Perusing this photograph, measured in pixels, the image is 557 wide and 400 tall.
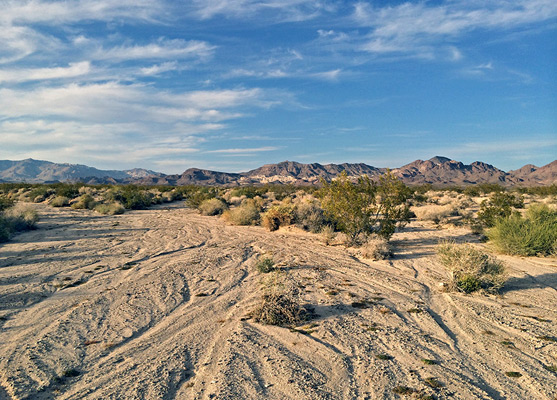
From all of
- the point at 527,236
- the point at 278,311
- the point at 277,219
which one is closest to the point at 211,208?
the point at 277,219

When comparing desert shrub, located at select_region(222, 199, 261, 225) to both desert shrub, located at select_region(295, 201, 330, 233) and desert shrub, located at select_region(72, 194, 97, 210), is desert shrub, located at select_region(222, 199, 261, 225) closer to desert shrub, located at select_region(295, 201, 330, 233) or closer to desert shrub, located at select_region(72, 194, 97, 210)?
desert shrub, located at select_region(295, 201, 330, 233)

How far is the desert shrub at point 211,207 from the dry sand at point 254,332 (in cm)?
1345

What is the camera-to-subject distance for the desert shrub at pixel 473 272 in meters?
8.21

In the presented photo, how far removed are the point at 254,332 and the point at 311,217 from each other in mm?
10763

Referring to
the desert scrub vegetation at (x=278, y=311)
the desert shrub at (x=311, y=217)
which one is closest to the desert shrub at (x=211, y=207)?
the desert shrub at (x=311, y=217)

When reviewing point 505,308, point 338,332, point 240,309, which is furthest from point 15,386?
point 505,308

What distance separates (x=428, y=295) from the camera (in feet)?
26.6

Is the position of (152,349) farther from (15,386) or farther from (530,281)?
(530,281)

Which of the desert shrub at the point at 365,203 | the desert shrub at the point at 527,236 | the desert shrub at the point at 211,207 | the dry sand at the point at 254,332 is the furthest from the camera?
the desert shrub at the point at 211,207

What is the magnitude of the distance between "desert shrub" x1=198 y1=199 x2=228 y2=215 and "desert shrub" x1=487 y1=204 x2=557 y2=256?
18.3 metres

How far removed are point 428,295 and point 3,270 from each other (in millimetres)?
12006

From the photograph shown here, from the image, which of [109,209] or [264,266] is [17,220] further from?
[264,266]

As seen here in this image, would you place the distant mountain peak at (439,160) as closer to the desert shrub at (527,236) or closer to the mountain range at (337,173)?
the mountain range at (337,173)

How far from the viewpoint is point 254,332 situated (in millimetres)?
6078
